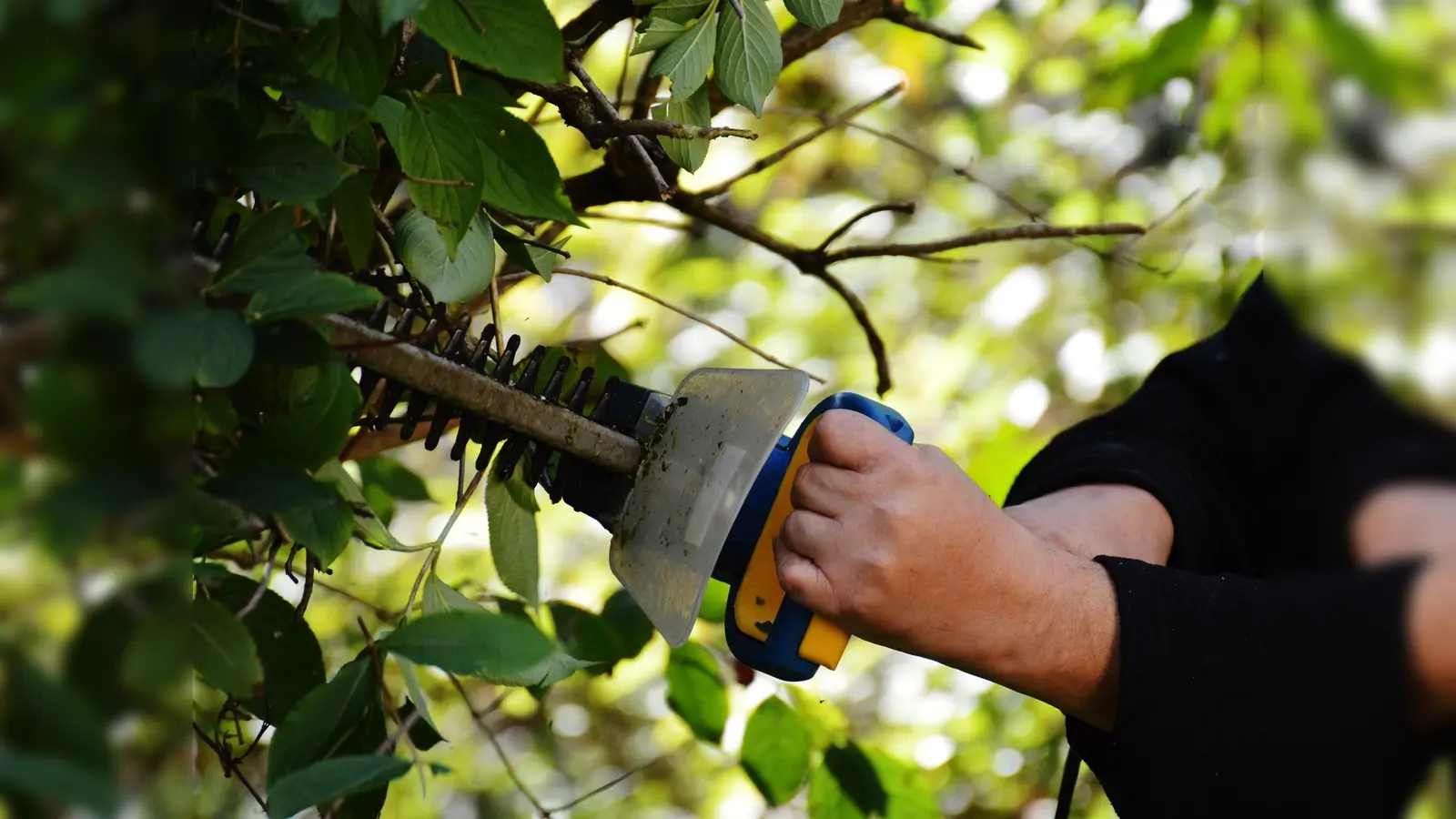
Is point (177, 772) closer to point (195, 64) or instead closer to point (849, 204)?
point (195, 64)

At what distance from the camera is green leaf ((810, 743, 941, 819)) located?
2.76 ft

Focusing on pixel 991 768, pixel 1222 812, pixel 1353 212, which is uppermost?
pixel 1353 212

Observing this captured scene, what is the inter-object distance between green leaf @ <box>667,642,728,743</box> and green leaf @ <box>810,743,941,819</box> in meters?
0.08

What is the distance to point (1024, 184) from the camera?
201cm

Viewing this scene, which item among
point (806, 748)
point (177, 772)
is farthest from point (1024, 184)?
point (177, 772)

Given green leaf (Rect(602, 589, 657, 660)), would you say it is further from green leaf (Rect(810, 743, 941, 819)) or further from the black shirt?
the black shirt

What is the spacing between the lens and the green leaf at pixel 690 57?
494mm

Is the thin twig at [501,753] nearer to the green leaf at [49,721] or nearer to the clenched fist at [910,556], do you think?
the clenched fist at [910,556]

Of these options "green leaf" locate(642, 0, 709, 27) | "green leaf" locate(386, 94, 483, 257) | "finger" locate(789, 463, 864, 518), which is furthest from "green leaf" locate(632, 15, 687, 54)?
"finger" locate(789, 463, 864, 518)

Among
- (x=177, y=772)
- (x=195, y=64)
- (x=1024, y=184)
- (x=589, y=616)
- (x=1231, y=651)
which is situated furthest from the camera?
(x=1024, y=184)

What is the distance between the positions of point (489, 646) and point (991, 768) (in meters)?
1.49

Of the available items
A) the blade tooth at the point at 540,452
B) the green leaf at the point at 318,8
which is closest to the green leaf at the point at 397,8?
the green leaf at the point at 318,8

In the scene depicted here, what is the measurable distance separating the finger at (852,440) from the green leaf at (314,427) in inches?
9.8

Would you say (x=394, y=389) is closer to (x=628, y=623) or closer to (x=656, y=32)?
(x=656, y=32)
